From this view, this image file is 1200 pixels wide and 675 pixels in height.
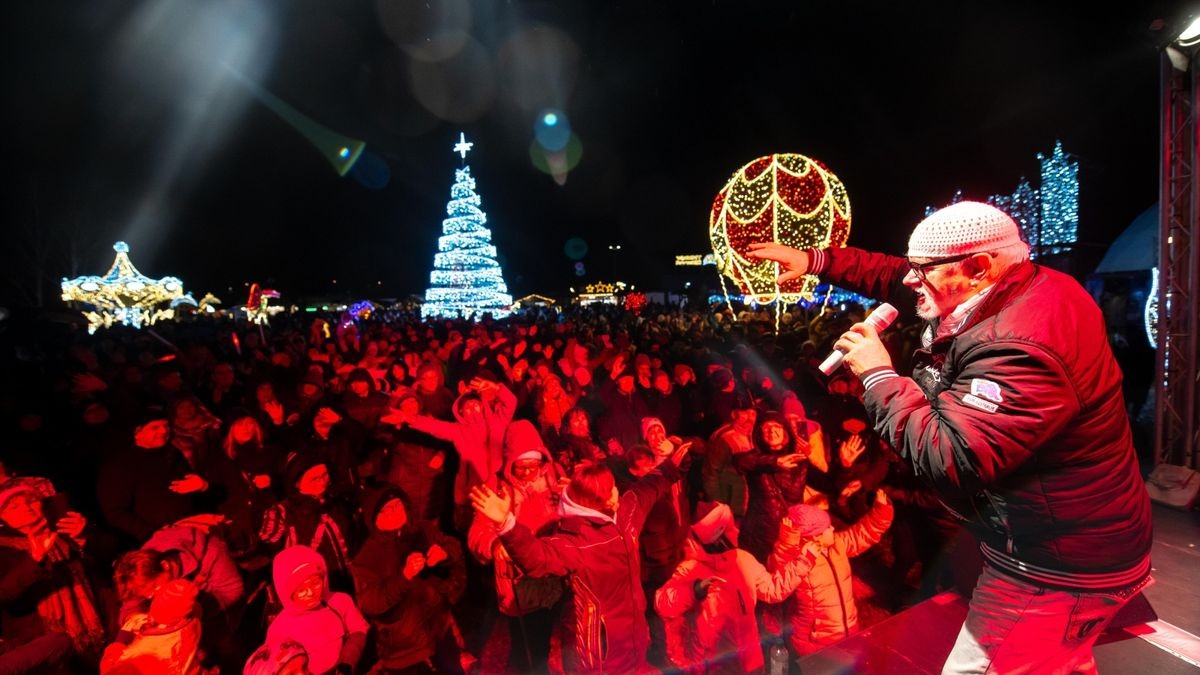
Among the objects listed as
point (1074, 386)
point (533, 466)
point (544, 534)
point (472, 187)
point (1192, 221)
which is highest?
point (472, 187)

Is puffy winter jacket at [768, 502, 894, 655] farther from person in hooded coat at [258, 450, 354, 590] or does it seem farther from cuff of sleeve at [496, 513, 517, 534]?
person in hooded coat at [258, 450, 354, 590]

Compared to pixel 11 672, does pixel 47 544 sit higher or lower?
higher

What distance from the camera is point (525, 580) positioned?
360cm

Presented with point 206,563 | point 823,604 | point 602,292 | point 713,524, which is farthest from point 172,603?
A: point 602,292

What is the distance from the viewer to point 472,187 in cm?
2516

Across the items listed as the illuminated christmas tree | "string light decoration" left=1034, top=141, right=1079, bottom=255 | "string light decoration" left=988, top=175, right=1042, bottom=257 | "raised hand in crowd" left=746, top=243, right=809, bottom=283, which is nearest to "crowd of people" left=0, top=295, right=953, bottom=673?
"raised hand in crowd" left=746, top=243, right=809, bottom=283

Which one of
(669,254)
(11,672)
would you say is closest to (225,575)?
(11,672)

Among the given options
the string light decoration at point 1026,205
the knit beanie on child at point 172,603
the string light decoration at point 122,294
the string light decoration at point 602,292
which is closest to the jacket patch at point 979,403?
the knit beanie on child at point 172,603

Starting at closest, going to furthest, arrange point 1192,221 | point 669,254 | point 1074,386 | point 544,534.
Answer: point 1074,386
point 544,534
point 1192,221
point 669,254

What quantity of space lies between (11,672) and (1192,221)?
339 inches

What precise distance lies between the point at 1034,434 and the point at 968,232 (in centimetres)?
54

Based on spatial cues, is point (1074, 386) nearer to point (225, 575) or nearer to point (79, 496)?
point (225, 575)

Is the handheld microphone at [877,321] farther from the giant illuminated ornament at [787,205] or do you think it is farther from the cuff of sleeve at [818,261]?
the giant illuminated ornament at [787,205]

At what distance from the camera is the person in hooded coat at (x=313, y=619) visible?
2.75 m
